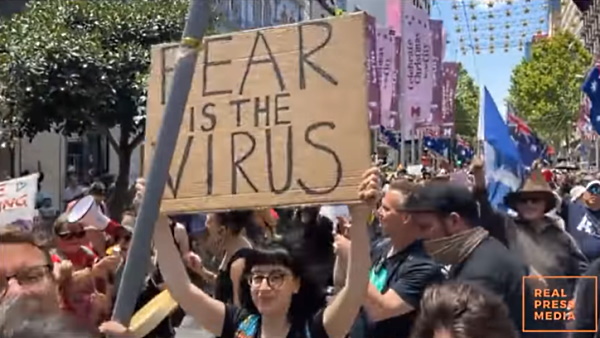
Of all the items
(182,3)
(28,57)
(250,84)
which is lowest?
(250,84)

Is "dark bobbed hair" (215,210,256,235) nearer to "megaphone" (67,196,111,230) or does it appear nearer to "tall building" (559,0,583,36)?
"megaphone" (67,196,111,230)

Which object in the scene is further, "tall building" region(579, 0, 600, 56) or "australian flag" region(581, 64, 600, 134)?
"tall building" region(579, 0, 600, 56)

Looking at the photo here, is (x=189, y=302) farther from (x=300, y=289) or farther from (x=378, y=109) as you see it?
(x=378, y=109)

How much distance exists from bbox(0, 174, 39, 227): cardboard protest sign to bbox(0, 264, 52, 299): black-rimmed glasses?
1522 mm

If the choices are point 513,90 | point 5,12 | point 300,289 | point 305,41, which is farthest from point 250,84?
point 513,90

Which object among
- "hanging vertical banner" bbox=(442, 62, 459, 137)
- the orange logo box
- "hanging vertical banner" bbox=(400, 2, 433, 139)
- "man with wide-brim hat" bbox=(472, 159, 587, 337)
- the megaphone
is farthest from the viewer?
"hanging vertical banner" bbox=(442, 62, 459, 137)

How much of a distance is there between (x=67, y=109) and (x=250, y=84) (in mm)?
19470

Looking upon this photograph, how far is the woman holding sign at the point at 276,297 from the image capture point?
138 inches

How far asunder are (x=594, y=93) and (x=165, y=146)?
1152 cm

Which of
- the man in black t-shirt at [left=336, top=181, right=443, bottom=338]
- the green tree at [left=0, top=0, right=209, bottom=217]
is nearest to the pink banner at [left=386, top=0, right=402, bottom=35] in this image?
the green tree at [left=0, top=0, right=209, bottom=217]

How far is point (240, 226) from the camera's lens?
233 inches

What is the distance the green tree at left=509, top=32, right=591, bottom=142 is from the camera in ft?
206

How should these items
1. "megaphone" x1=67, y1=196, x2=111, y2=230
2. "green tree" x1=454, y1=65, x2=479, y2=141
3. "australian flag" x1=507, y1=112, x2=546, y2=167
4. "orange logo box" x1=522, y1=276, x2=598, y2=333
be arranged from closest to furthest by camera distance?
"orange logo box" x1=522, y1=276, x2=598, y2=333, "megaphone" x1=67, y1=196, x2=111, y2=230, "australian flag" x1=507, y1=112, x2=546, y2=167, "green tree" x1=454, y1=65, x2=479, y2=141

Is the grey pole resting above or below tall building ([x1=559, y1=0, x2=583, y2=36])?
below
